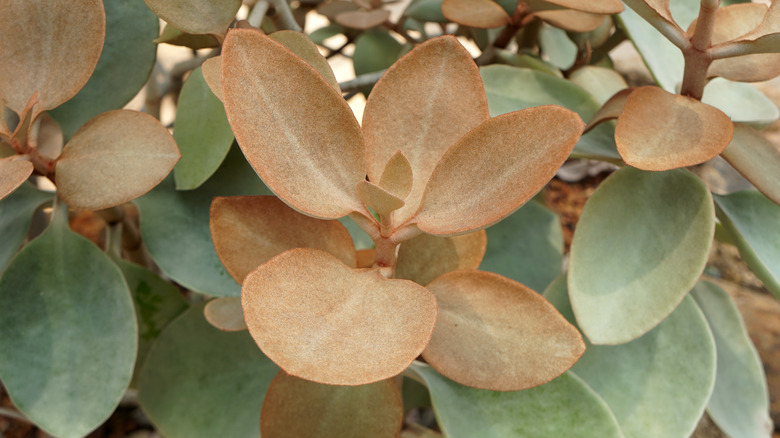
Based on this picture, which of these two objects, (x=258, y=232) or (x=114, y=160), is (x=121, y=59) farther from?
(x=258, y=232)

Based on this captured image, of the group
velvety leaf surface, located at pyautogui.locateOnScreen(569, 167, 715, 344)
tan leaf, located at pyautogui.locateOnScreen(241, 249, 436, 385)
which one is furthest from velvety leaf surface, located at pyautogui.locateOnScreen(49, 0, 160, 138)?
velvety leaf surface, located at pyautogui.locateOnScreen(569, 167, 715, 344)

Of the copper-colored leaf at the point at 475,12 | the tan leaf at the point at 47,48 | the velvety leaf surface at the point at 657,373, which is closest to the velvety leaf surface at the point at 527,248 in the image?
the velvety leaf surface at the point at 657,373

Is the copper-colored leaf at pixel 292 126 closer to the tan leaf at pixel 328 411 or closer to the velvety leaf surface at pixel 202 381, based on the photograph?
the tan leaf at pixel 328 411

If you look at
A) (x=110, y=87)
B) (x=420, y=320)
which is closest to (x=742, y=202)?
(x=420, y=320)

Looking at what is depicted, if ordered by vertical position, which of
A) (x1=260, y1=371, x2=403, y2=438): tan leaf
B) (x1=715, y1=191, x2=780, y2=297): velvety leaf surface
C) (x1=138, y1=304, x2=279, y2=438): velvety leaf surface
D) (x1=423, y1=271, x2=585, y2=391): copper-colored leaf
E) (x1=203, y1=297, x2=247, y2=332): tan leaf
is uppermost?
(x1=423, y1=271, x2=585, y2=391): copper-colored leaf

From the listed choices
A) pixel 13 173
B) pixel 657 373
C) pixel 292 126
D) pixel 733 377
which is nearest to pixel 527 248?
pixel 657 373

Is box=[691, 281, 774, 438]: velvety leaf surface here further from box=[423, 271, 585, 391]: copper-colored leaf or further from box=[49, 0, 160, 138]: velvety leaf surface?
box=[49, 0, 160, 138]: velvety leaf surface
